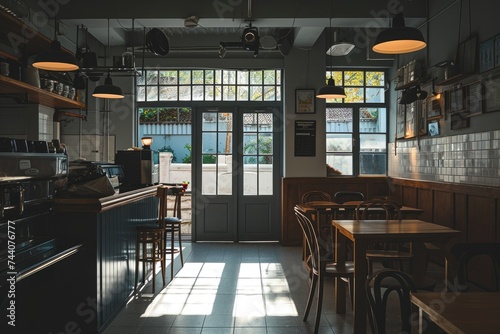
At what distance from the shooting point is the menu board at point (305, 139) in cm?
771

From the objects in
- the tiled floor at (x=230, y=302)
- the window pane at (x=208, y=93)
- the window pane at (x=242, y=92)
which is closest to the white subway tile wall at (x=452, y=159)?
the tiled floor at (x=230, y=302)

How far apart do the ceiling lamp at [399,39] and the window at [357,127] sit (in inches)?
Result: 163

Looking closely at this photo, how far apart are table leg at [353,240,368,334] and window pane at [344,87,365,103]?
502cm

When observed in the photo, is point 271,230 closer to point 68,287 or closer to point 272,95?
point 272,95

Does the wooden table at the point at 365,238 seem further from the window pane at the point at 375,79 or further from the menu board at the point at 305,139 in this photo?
the window pane at the point at 375,79

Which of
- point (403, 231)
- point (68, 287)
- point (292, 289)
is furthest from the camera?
point (292, 289)

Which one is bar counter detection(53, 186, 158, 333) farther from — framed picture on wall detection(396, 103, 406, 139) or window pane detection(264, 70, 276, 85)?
framed picture on wall detection(396, 103, 406, 139)

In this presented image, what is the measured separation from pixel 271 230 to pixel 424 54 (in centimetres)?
382

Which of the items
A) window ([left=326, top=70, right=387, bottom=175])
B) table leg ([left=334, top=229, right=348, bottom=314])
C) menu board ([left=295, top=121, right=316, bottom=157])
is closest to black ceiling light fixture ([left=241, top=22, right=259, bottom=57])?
menu board ([left=295, top=121, right=316, bottom=157])

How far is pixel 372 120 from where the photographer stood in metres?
8.13

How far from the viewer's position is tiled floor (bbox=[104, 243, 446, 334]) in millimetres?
3781

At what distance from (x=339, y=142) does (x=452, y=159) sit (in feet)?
8.31

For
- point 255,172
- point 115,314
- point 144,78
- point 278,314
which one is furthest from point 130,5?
point 278,314

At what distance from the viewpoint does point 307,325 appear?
3803mm
